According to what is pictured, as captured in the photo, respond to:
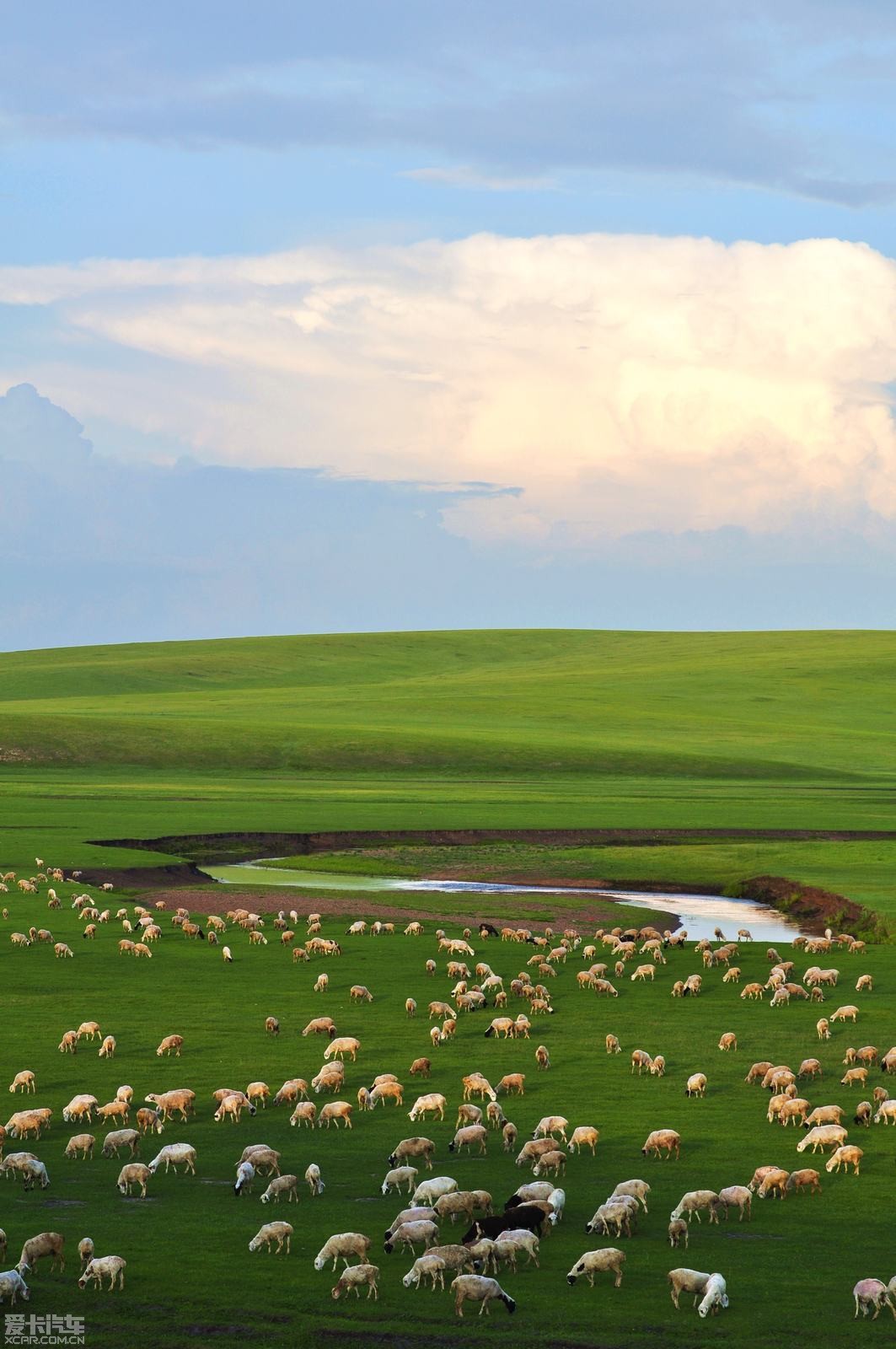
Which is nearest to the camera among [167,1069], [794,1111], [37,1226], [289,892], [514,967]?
[37,1226]

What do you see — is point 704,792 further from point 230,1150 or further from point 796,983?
point 230,1150

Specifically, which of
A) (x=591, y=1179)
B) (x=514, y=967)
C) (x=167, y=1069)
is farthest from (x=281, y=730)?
(x=591, y=1179)

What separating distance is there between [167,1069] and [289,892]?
27.7m

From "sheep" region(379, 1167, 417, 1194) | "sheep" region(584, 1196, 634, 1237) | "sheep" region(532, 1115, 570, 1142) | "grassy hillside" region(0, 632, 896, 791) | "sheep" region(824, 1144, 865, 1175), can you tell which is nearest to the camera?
"sheep" region(584, 1196, 634, 1237)

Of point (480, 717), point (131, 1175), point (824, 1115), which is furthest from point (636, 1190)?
point (480, 717)

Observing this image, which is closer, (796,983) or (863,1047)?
(863,1047)

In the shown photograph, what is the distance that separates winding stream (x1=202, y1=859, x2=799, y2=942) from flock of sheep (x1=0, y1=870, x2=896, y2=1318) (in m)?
11.4

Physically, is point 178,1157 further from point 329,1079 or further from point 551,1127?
point 551,1127

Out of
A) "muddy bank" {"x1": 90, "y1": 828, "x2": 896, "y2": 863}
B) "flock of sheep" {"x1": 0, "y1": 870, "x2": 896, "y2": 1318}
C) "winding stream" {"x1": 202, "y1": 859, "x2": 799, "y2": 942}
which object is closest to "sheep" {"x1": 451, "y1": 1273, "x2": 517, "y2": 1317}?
"flock of sheep" {"x1": 0, "y1": 870, "x2": 896, "y2": 1318}

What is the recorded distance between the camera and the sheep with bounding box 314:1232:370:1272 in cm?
1817

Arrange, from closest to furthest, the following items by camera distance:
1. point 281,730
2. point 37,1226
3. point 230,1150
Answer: point 37,1226 < point 230,1150 < point 281,730

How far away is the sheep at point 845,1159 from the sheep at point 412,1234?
23.7ft

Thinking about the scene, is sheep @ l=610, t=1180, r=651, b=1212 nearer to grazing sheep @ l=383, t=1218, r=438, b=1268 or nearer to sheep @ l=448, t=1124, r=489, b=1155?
grazing sheep @ l=383, t=1218, r=438, b=1268

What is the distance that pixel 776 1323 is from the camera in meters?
16.8
